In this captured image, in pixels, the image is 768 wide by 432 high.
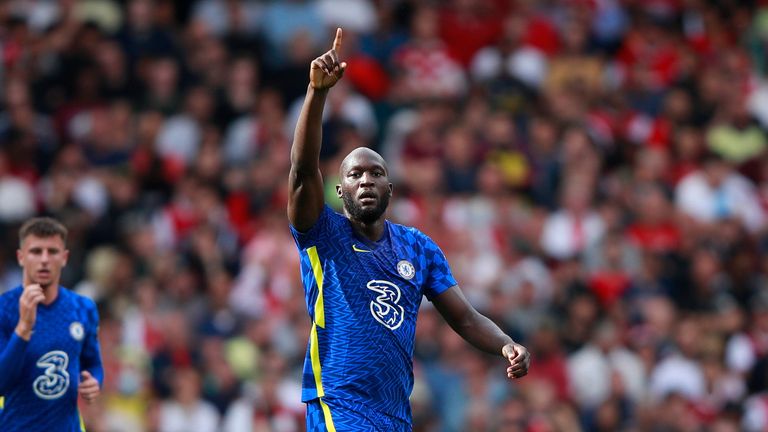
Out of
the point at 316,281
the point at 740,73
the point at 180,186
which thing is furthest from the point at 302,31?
the point at 316,281

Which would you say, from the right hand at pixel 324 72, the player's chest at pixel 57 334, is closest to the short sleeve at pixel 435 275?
the right hand at pixel 324 72

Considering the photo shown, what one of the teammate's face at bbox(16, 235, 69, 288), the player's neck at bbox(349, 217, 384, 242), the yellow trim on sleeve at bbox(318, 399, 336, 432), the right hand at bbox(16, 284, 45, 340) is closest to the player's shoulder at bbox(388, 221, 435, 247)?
the player's neck at bbox(349, 217, 384, 242)

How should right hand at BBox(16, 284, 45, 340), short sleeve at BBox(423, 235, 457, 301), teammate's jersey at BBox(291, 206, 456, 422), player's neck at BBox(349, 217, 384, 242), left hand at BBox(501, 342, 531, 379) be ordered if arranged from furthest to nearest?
1. right hand at BBox(16, 284, 45, 340)
2. short sleeve at BBox(423, 235, 457, 301)
3. player's neck at BBox(349, 217, 384, 242)
4. teammate's jersey at BBox(291, 206, 456, 422)
5. left hand at BBox(501, 342, 531, 379)

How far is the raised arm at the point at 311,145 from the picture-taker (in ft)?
23.6

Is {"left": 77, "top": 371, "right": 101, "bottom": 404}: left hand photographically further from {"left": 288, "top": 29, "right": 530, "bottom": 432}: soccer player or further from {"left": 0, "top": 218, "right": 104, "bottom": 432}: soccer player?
{"left": 288, "top": 29, "right": 530, "bottom": 432}: soccer player

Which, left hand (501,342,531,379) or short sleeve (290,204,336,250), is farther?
short sleeve (290,204,336,250)

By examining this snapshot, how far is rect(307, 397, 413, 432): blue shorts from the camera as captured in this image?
297 inches

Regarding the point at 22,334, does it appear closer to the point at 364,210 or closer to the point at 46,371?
the point at 46,371

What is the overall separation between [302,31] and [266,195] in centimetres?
311

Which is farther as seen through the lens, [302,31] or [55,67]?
[302,31]

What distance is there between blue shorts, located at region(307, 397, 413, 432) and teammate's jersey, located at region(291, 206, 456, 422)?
0.04m

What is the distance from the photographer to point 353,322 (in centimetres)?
766

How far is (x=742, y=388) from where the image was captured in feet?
53.7

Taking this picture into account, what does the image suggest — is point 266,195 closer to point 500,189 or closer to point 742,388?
point 500,189
